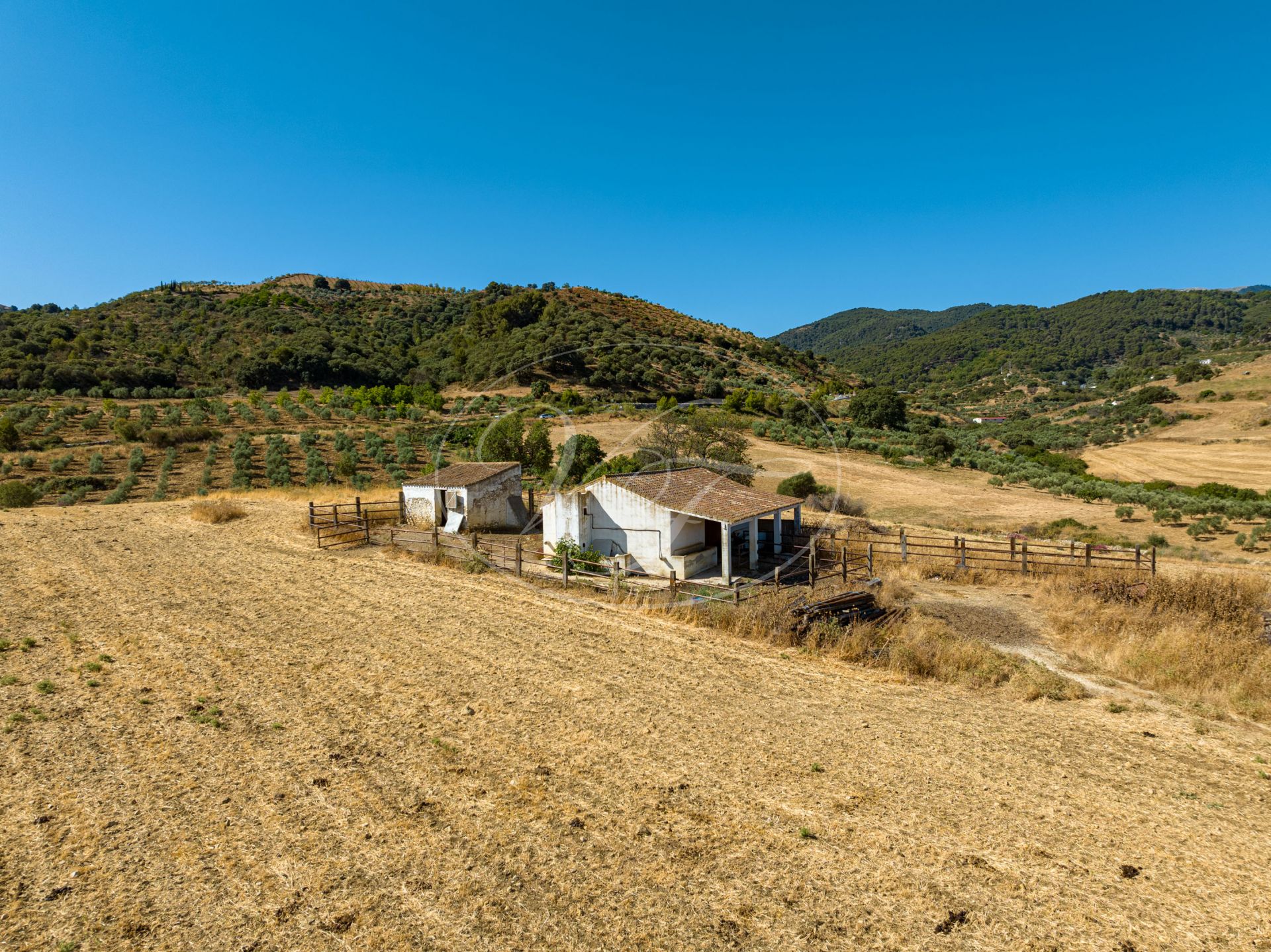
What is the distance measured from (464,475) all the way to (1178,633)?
1987 centimetres

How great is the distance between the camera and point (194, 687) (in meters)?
10.6

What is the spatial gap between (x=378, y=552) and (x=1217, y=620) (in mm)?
20933

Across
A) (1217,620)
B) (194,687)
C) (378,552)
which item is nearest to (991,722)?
(1217,620)

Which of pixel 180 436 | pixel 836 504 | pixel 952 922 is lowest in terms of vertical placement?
pixel 952 922

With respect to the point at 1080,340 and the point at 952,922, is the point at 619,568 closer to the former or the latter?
the point at 952,922

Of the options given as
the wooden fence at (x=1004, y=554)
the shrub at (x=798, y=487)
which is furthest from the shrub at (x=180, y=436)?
the wooden fence at (x=1004, y=554)

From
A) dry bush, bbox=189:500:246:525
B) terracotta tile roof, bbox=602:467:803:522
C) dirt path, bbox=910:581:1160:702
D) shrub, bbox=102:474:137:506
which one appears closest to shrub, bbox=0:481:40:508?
shrub, bbox=102:474:137:506

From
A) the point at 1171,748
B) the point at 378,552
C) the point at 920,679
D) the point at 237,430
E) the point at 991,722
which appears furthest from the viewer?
the point at 237,430

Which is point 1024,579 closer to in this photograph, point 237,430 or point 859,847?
point 859,847

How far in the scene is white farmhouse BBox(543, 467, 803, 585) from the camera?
1775 centimetres

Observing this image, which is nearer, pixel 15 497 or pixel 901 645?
pixel 901 645

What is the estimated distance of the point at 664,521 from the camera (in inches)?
701

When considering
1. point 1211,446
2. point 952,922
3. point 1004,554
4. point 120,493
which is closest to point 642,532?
point 1004,554

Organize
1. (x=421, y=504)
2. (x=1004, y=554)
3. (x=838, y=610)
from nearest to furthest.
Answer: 1. (x=838, y=610)
2. (x=1004, y=554)
3. (x=421, y=504)
